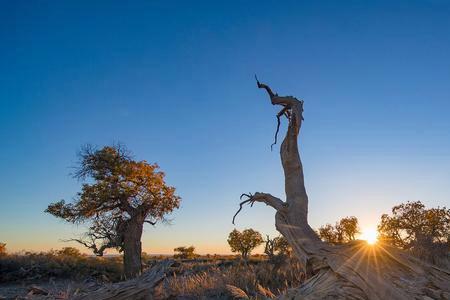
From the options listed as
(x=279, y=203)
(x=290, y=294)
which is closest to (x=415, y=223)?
(x=279, y=203)

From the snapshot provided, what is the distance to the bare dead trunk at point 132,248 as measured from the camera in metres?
21.3

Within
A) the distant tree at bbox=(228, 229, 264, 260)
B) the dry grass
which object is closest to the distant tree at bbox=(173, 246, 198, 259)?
the distant tree at bbox=(228, 229, 264, 260)

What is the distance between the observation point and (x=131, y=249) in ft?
70.7

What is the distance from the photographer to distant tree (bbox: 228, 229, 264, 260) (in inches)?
3209

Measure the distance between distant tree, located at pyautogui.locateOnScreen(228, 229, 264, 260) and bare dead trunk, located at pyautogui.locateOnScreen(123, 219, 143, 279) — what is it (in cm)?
6081

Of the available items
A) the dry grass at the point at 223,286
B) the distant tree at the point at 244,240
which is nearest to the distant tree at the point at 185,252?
the distant tree at the point at 244,240

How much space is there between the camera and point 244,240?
274ft

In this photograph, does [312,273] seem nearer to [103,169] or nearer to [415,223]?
[103,169]

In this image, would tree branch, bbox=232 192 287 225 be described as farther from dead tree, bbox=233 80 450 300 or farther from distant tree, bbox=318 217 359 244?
distant tree, bbox=318 217 359 244

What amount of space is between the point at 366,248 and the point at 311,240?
1.27 metres

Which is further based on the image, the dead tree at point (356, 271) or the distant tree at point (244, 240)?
the distant tree at point (244, 240)

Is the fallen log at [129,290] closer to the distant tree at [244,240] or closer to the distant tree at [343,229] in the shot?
the distant tree at [343,229]

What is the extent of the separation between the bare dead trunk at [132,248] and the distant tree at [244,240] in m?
60.8

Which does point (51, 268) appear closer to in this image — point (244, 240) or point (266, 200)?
point (266, 200)
